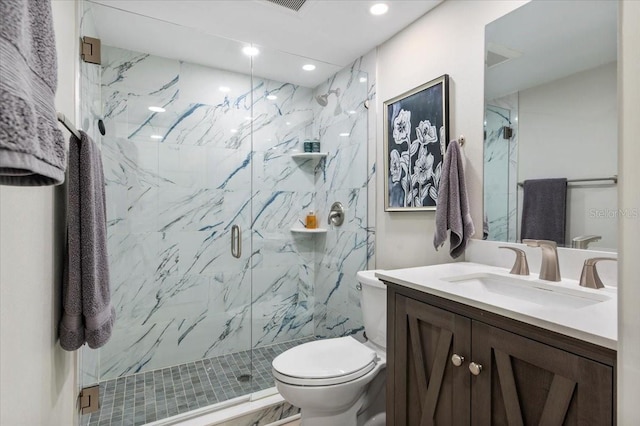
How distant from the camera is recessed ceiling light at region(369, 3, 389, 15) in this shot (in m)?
1.80

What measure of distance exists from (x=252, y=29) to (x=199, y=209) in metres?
1.30

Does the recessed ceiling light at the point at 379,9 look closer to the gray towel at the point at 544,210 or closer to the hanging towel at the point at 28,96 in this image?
the gray towel at the point at 544,210

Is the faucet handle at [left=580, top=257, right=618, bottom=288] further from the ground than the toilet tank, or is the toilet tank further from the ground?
the faucet handle at [left=580, top=257, right=618, bottom=288]

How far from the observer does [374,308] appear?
5.98ft

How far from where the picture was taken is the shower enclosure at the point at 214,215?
2.13 metres

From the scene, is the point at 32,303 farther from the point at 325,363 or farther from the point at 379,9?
the point at 379,9

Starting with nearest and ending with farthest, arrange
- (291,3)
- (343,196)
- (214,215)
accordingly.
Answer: (291,3)
(214,215)
(343,196)

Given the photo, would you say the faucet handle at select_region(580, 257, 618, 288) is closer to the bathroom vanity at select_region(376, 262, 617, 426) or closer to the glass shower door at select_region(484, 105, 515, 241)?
the bathroom vanity at select_region(376, 262, 617, 426)

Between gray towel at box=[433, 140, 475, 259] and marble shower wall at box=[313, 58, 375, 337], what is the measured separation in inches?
29.9

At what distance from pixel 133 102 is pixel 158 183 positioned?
56cm

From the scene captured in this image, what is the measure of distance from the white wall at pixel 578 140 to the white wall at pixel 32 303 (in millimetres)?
1667

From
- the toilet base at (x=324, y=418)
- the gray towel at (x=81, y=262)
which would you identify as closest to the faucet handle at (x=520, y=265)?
the toilet base at (x=324, y=418)

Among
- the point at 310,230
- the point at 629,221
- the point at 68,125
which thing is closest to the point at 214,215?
the point at 310,230

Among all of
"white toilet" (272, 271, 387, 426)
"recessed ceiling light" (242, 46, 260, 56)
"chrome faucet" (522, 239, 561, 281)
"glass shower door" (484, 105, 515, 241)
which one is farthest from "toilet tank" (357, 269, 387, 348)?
"recessed ceiling light" (242, 46, 260, 56)
